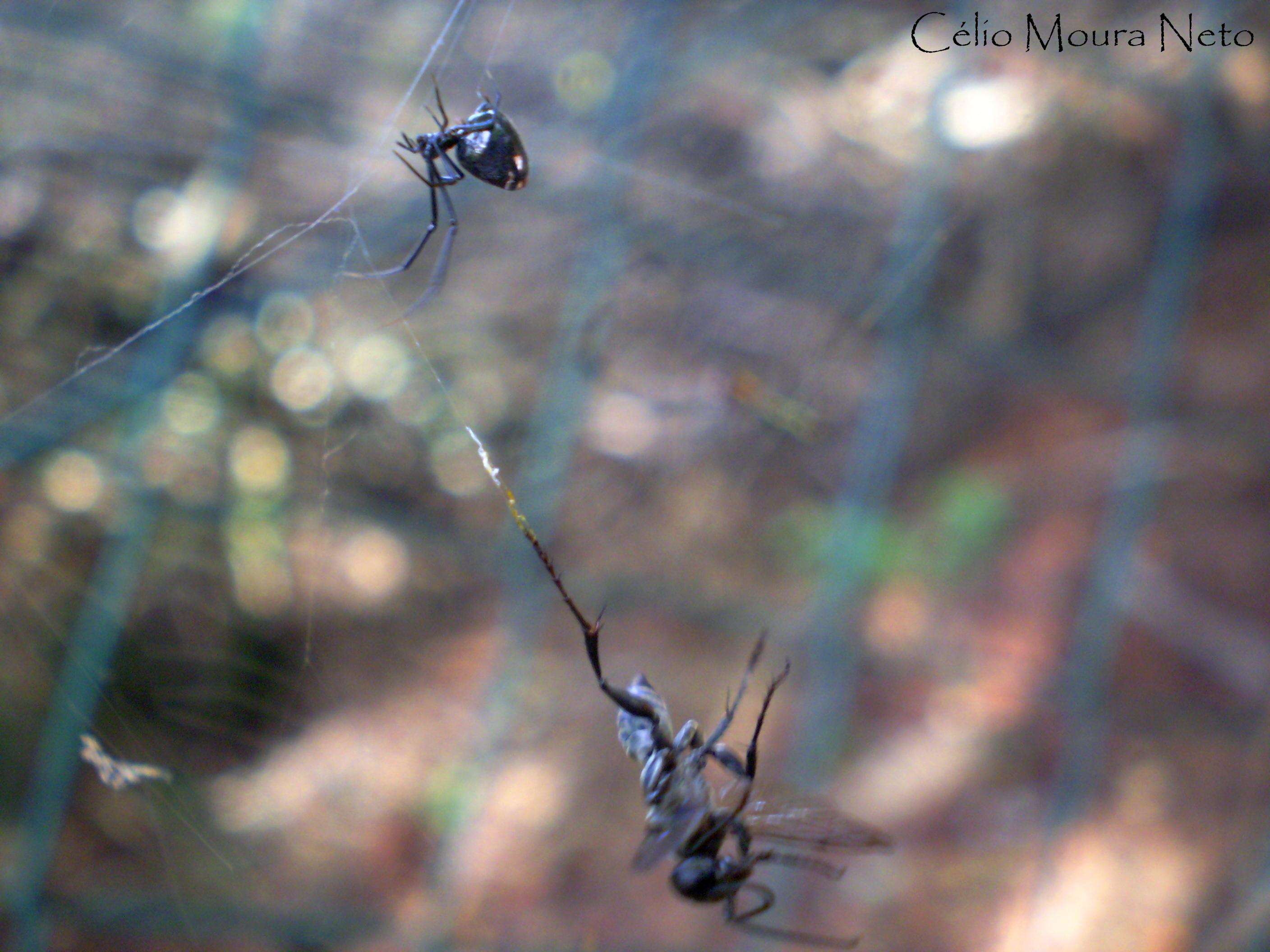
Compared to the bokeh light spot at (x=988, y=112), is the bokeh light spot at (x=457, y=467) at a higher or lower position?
lower

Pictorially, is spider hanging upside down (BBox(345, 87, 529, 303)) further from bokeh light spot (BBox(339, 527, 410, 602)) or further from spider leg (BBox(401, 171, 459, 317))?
bokeh light spot (BBox(339, 527, 410, 602))

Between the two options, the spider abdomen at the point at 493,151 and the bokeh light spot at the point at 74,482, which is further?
the bokeh light spot at the point at 74,482

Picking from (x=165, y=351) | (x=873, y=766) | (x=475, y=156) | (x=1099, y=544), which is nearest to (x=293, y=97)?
(x=165, y=351)

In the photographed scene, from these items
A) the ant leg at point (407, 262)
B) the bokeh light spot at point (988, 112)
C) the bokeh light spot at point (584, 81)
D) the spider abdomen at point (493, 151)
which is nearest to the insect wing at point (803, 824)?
the spider abdomen at point (493, 151)

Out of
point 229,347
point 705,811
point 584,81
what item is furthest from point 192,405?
point 705,811

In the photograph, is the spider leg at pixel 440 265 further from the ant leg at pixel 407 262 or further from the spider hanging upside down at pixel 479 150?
the spider hanging upside down at pixel 479 150
